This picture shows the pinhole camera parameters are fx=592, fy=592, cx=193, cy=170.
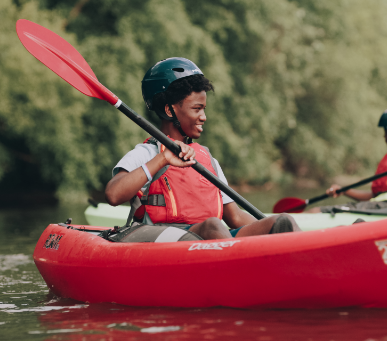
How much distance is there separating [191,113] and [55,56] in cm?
88

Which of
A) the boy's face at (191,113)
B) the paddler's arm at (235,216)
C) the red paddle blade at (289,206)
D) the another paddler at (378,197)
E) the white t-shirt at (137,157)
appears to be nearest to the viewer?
the white t-shirt at (137,157)

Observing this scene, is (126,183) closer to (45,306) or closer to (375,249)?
(45,306)

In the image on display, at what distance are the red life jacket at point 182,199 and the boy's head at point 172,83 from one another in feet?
0.97

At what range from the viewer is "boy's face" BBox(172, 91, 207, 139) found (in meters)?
2.85

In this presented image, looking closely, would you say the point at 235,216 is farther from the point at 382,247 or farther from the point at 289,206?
the point at 289,206

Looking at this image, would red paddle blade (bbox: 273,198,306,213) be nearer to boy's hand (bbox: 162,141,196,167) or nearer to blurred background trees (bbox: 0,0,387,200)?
boy's hand (bbox: 162,141,196,167)

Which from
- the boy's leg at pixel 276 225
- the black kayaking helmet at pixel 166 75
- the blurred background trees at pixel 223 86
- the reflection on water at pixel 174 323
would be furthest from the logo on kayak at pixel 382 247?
the blurred background trees at pixel 223 86

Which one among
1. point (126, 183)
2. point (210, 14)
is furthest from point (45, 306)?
point (210, 14)

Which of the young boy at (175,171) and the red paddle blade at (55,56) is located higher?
the red paddle blade at (55,56)

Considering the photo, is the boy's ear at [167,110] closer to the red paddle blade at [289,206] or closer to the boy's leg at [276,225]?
the boy's leg at [276,225]

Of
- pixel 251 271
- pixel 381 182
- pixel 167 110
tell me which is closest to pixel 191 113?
pixel 167 110

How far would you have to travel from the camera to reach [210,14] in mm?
13766

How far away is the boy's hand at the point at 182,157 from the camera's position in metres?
2.68

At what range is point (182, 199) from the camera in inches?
109
